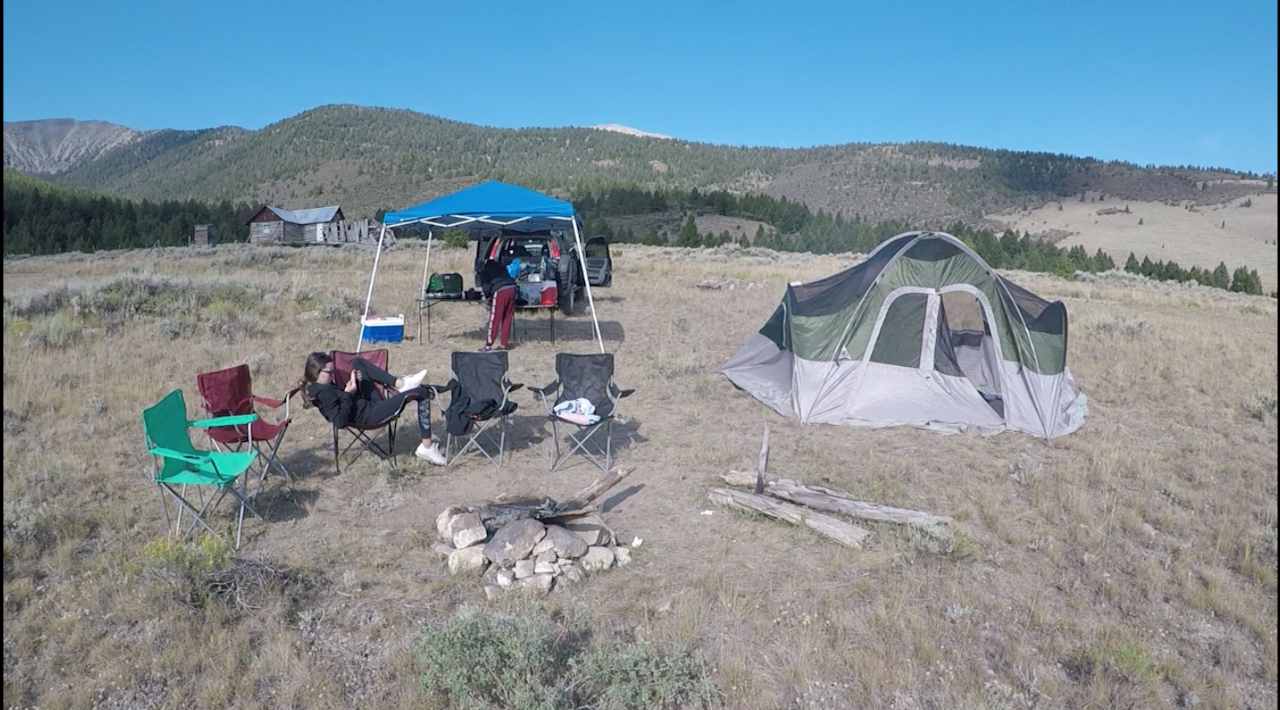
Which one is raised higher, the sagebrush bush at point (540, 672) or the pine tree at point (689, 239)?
the pine tree at point (689, 239)

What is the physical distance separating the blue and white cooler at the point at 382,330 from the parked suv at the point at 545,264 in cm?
197

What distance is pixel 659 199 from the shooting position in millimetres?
51969

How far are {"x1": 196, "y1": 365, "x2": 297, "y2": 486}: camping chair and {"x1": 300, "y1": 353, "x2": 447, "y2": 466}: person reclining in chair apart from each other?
279mm

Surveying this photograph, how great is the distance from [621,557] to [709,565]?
1.73 feet

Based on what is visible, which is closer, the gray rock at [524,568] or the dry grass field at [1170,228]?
the gray rock at [524,568]

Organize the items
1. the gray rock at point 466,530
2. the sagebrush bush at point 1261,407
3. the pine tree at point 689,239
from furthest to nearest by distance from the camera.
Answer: the pine tree at point 689,239, the sagebrush bush at point 1261,407, the gray rock at point 466,530

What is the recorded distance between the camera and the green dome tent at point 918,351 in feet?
24.2

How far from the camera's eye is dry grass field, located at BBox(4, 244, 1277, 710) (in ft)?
→ 10.8

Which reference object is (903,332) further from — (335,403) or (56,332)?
(56,332)

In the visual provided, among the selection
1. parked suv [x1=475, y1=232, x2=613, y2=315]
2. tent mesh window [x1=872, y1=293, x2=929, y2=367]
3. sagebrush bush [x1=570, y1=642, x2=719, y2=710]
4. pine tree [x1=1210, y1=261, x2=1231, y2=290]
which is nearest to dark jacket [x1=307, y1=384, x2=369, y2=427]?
sagebrush bush [x1=570, y1=642, x2=719, y2=710]

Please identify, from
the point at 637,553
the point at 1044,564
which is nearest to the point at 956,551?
Answer: the point at 1044,564

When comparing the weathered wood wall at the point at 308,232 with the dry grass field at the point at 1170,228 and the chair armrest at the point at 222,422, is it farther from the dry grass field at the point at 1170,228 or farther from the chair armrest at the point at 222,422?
the dry grass field at the point at 1170,228

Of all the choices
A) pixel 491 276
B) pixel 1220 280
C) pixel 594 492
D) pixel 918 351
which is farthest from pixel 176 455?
pixel 1220 280

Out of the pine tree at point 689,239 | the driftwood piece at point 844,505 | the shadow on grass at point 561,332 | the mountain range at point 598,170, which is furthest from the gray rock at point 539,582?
the mountain range at point 598,170
